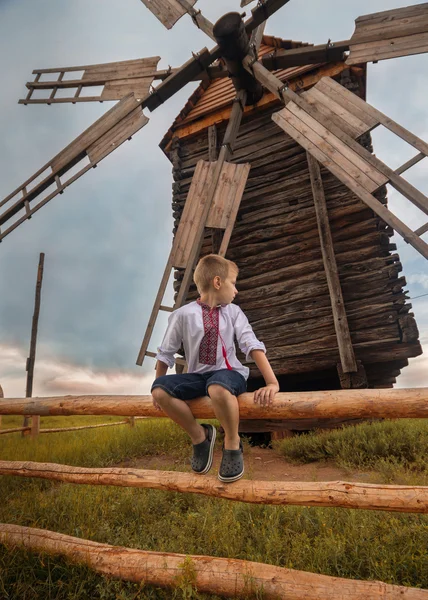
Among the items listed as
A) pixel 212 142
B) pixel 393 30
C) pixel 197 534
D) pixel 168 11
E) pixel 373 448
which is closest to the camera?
pixel 197 534

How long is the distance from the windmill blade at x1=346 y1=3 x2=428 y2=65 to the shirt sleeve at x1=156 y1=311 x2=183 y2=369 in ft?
20.0

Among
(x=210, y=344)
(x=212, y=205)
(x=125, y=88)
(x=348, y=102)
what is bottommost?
(x=210, y=344)

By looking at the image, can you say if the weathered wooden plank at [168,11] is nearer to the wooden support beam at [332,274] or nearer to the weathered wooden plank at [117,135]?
the weathered wooden plank at [117,135]

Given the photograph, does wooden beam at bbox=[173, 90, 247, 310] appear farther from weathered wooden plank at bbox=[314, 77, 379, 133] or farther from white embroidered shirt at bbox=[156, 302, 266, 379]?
white embroidered shirt at bbox=[156, 302, 266, 379]

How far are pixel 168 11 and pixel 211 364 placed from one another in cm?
897

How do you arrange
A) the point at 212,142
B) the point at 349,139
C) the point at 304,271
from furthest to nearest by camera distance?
the point at 212,142
the point at 304,271
the point at 349,139

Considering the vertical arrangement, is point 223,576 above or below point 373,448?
below

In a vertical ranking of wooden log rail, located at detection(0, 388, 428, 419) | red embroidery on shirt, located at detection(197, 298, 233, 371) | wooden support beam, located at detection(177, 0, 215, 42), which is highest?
wooden support beam, located at detection(177, 0, 215, 42)

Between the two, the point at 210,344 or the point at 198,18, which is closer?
the point at 210,344

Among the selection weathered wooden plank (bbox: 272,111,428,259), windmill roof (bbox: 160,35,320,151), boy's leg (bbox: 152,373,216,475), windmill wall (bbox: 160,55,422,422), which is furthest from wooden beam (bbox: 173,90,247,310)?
boy's leg (bbox: 152,373,216,475)

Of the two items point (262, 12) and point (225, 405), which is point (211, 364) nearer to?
point (225, 405)

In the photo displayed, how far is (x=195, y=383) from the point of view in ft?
8.18

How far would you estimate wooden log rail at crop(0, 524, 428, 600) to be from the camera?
209cm

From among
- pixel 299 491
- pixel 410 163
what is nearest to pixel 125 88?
pixel 410 163
